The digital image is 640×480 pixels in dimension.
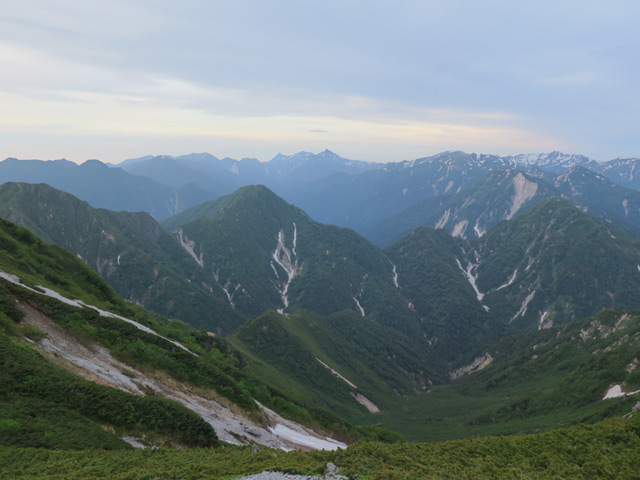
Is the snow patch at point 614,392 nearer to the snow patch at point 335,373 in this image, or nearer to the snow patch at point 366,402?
the snow patch at point 366,402

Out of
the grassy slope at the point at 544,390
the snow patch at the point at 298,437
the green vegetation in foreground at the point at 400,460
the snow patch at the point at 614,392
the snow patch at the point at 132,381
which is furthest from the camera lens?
the grassy slope at the point at 544,390

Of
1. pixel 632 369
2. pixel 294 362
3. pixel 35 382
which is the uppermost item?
pixel 35 382

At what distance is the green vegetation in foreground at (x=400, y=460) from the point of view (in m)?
21.1

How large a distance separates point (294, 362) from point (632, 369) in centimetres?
9861

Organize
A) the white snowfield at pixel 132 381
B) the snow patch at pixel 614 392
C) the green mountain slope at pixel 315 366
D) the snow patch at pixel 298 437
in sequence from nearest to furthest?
the white snowfield at pixel 132 381 → the snow patch at pixel 298 437 → the snow patch at pixel 614 392 → the green mountain slope at pixel 315 366

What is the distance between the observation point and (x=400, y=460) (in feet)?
85.0

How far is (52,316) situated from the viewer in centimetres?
3812

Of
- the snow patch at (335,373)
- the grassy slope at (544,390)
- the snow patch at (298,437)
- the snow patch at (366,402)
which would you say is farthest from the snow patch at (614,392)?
the snow patch at (298,437)

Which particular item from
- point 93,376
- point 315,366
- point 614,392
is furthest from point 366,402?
point 93,376

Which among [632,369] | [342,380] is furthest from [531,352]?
[342,380]

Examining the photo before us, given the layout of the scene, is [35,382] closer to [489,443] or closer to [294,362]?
[489,443]

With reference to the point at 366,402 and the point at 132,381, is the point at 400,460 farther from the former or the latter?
the point at 366,402

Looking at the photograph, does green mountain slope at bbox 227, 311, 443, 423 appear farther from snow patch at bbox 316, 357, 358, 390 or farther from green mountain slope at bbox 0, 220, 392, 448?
green mountain slope at bbox 0, 220, 392, 448

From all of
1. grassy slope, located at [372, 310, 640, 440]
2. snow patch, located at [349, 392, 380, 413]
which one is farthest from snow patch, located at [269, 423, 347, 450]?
snow patch, located at [349, 392, 380, 413]
